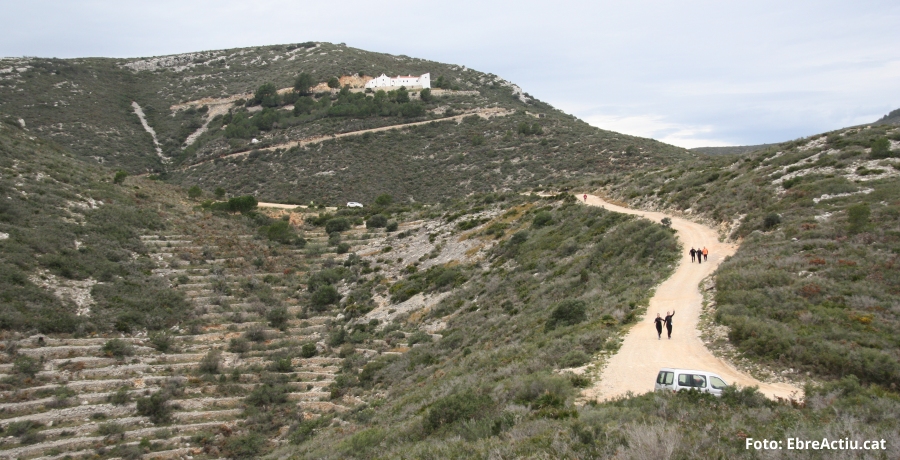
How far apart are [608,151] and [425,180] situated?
26.4 metres

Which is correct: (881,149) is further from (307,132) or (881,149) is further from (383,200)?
(307,132)

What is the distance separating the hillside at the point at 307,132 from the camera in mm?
67312

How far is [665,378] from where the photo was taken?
1068 centimetres

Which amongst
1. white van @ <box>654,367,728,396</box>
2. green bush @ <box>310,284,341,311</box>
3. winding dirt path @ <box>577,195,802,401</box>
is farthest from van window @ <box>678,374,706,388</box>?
green bush @ <box>310,284,341,311</box>

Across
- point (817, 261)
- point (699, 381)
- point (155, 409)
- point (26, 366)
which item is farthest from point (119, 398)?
point (817, 261)

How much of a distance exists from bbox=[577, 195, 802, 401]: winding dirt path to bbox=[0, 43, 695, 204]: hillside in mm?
41644

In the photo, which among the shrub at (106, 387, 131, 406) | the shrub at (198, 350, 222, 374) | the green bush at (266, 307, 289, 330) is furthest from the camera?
the green bush at (266, 307, 289, 330)

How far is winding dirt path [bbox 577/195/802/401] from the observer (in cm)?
1147

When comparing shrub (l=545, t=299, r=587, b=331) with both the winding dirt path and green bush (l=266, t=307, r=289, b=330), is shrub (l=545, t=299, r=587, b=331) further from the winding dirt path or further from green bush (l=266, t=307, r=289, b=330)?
green bush (l=266, t=307, r=289, b=330)

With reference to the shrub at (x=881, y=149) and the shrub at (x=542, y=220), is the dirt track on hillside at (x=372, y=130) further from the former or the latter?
the shrub at (x=881, y=149)

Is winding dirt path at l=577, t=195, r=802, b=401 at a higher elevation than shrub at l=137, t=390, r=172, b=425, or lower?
higher

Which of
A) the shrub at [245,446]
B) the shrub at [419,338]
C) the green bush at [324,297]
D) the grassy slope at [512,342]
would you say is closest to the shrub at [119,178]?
the green bush at [324,297]

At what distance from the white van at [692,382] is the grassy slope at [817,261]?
120 inches

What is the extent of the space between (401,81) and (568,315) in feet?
310
